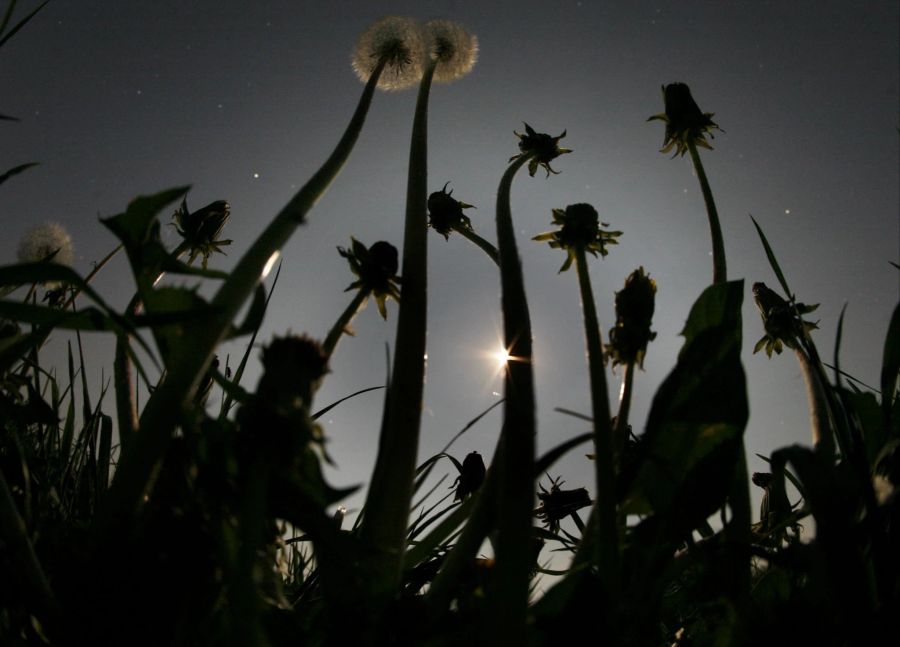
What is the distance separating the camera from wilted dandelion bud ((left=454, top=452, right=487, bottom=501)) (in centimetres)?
188

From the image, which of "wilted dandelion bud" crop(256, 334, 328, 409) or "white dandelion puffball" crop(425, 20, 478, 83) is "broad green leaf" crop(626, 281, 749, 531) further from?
"white dandelion puffball" crop(425, 20, 478, 83)

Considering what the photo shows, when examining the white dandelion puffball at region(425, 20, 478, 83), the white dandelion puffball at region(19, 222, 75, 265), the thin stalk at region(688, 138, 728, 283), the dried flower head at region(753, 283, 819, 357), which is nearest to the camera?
the thin stalk at region(688, 138, 728, 283)

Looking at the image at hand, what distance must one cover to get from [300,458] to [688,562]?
482 mm

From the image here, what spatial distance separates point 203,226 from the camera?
6.11 feet

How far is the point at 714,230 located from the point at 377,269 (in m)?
0.76

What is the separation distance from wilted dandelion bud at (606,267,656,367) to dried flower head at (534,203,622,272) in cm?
15

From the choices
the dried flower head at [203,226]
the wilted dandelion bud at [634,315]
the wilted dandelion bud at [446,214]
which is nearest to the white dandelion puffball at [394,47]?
the wilted dandelion bud at [446,214]

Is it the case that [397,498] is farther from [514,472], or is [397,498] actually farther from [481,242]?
[481,242]

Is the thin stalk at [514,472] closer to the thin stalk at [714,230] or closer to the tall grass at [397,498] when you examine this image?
the tall grass at [397,498]

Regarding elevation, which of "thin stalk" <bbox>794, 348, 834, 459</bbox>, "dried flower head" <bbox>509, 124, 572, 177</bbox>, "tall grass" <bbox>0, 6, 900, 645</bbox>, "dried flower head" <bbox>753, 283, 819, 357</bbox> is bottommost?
"tall grass" <bbox>0, 6, 900, 645</bbox>

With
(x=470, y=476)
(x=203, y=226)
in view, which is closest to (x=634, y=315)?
(x=470, y=476)

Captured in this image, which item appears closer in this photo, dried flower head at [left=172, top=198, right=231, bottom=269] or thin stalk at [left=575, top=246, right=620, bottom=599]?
thin stalk at [left=575, top=246, right=620, bottom=599]

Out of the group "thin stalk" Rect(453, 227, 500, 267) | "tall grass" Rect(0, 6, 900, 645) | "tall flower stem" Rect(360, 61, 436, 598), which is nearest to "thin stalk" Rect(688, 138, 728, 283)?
"tall grass" Rect(0, 6, 900, 645)

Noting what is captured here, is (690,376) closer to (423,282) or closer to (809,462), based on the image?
(809,462)
